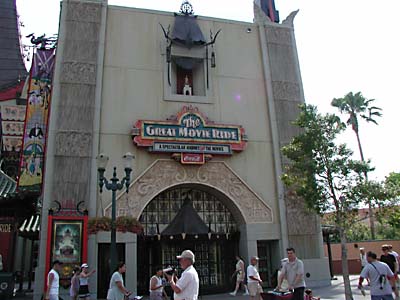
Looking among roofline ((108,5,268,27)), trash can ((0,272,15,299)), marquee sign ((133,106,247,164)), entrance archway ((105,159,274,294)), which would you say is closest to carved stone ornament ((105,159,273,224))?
entrance archway ((105,159,274,294))

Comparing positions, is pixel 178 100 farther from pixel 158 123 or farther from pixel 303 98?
pixel 303 98

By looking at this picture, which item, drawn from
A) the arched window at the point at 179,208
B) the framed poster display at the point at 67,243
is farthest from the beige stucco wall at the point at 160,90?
the framed poster display at the point at 67,243

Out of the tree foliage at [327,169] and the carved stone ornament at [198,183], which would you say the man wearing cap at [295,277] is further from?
the carved stone ornament at [198,183]

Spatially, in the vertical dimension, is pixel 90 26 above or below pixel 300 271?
above

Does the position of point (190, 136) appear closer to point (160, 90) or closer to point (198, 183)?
point (198, 183)

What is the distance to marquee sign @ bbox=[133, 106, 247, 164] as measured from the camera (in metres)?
17.1

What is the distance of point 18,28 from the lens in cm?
4222

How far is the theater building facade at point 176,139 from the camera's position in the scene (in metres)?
16.4

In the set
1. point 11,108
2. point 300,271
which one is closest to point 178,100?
point 300,271

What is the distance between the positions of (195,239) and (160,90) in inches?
267

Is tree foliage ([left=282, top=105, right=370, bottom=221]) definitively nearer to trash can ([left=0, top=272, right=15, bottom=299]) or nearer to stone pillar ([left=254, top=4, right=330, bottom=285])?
stone pillar ([left=254, top=4, right=330, bottom=285])

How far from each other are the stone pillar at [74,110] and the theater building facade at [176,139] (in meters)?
0.04

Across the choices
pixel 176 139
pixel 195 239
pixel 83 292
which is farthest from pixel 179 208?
pixel 83 292

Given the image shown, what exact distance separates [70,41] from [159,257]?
1003 cm
